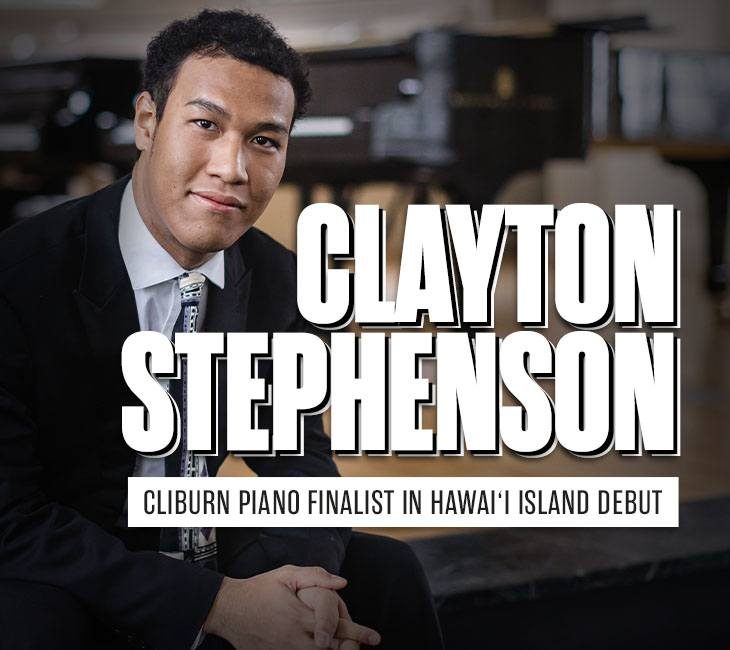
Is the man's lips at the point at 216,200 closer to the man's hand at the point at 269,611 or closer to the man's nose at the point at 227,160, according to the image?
the man's nose at the point at 227,160

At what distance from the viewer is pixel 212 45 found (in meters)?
0.99

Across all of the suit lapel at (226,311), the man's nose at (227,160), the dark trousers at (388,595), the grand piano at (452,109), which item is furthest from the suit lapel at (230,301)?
the grand piano at (452,109)

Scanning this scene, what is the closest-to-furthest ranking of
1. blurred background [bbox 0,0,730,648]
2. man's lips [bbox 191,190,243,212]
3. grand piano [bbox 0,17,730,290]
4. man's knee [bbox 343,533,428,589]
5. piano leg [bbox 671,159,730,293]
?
man's lips [bbox 191,190,243,212], man's knee [bbox 343,533,428,589], blurred background [bbox 0,0,730,648], grand piano [bbox 0,17,730,290], piano leg [bbox 671,159,730,293]

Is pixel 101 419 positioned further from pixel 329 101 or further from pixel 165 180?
pixel 329 101

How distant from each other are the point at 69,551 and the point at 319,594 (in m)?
0.21

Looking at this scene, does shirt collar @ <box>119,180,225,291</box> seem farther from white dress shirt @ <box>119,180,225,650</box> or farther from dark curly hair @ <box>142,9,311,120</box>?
dark curly hair @ <box>142,9,311,120</box>

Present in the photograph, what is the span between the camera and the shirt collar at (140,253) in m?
1.04

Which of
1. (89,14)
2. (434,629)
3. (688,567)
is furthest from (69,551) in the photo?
A: (89,14)

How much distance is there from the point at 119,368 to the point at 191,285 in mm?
103

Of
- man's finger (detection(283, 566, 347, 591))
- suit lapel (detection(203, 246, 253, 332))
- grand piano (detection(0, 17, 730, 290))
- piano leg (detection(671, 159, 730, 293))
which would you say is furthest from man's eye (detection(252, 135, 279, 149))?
piano leg (detection(671, 159, 730, 293))

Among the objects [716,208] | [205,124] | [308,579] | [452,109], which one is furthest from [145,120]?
[716,208]

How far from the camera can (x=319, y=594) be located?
0.96 metres

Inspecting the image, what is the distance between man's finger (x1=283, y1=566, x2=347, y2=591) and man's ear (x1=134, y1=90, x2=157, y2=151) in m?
0.39

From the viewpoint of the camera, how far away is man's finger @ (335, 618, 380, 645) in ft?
3.13
